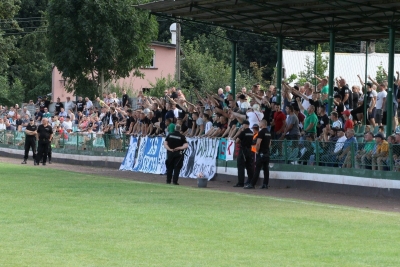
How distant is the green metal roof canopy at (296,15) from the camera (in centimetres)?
2628

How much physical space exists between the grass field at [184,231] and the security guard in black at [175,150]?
4208 mm

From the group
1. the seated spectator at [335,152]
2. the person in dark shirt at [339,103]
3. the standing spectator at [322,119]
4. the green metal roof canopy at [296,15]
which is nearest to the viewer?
the seated spectator at [335,152]

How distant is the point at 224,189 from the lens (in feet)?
80.4

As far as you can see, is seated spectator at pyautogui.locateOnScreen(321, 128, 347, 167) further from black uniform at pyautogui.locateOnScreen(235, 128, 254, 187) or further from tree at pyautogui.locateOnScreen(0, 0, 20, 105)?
tree at pyautogui.locateOnScreen(0, 0, 20, 105)

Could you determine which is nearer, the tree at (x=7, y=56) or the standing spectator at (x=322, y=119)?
the standing spectator at (x=322, y=119)

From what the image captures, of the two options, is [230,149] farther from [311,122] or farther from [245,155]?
[311,122]

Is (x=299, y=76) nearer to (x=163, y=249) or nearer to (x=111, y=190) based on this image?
(x=111, y=190)

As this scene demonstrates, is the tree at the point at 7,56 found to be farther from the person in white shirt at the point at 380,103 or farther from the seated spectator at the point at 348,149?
the seated spectator at the point at 348,149

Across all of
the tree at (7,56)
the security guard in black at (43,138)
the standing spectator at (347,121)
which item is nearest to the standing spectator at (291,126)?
the standing spectator at (347,121)

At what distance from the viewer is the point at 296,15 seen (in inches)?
1150

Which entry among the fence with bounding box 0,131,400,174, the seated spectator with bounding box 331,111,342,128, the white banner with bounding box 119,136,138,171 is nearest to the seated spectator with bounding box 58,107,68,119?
the white banner with bounding box 119,136,138,171

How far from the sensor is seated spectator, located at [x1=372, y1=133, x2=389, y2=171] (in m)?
21.4

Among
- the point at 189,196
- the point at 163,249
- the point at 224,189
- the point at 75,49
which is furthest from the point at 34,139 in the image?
the point at 163,249

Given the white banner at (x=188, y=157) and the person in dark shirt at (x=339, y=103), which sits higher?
the person in dark shirt at (x=339, y=103)
